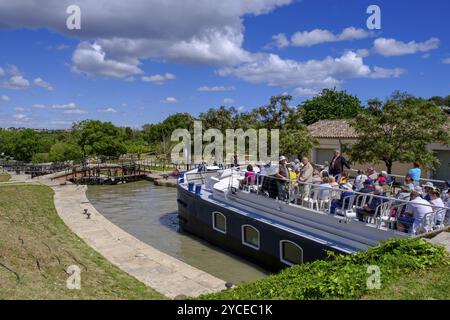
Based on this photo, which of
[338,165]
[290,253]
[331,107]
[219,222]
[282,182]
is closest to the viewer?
[290,253]

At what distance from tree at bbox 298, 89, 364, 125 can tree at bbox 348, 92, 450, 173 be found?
37.4 meters

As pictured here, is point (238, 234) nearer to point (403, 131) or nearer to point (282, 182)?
point (282, 182)

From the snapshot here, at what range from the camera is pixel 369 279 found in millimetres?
5926

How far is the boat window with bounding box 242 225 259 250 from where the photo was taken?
42.6 feet

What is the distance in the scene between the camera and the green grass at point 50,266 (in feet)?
28.8

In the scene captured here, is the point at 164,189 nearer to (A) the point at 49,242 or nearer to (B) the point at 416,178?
(A) the point at 49,242

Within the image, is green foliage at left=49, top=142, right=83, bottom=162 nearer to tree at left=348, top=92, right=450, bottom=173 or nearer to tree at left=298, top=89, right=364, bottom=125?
tree at left=298, top=89, right=364, bottom=125

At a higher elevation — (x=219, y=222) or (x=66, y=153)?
(x=66, y=153)

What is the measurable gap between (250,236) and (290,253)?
7.01 feet

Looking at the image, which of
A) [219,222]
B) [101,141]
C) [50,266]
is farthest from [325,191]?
[101,141]

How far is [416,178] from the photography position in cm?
1173
